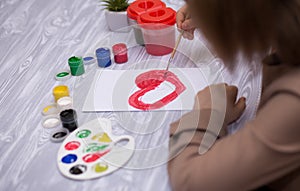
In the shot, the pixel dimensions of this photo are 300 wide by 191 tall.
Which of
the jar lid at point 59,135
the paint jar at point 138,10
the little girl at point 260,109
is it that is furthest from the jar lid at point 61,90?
the little girl at point 260,109

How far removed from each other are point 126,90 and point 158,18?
8.4 inches

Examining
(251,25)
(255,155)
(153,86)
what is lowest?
(153,86)

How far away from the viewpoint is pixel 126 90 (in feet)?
2.82

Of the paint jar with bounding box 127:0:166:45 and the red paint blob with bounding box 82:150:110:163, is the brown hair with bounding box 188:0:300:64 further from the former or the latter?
the paint jar with bounding box 127:0:166:45

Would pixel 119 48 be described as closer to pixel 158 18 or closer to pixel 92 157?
pixel 158 18

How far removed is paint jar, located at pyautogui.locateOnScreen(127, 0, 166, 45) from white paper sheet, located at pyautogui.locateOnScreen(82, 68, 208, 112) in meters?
0.11

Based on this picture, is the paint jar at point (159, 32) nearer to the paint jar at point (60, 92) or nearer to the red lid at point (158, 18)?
the red lid at point (158, 18)

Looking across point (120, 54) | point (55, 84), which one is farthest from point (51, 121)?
point (120, 54)

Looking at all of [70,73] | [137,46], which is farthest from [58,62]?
[137,46]

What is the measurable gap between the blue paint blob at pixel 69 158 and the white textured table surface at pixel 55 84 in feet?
0.08

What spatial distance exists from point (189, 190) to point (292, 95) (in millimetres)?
215

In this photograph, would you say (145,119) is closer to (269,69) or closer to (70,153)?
(70,153)

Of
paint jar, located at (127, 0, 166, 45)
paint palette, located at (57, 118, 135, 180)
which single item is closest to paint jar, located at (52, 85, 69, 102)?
paint palette, located at (57, 118, 135, 180)

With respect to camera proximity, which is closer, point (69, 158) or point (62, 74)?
point (69, 158)
